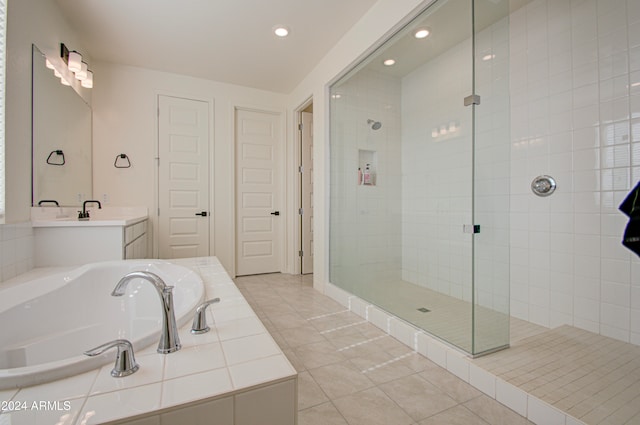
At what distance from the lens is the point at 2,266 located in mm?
1681

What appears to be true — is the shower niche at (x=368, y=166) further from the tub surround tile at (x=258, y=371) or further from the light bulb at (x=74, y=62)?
the light bulb at (x=74, y=62)

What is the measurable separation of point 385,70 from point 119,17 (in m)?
2.49

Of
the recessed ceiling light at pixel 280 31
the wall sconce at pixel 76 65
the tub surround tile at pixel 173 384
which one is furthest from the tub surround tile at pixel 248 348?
the wall sconce at pixel 76 65

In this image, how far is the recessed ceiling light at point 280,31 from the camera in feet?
9.14

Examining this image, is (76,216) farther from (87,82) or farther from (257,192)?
(257,192)

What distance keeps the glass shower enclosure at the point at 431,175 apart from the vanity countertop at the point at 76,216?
2.13 meters

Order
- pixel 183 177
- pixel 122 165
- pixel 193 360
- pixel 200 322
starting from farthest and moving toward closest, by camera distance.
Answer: pixel 183 177, pixel 122 165, pixel 200 322, pixel 193 360

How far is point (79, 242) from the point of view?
2186 mm

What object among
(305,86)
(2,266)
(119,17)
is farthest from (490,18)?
(2,266)

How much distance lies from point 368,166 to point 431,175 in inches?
25.1

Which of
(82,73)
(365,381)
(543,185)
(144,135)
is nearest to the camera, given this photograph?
(365,381)

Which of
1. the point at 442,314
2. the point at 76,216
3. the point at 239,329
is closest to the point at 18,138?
the point at 76,216

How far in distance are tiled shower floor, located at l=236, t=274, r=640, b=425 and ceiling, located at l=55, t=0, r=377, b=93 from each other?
273 centimetres

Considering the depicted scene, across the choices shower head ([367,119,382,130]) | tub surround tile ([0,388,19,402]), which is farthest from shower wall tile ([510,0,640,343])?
tub surround tile ([0,388,19,402])
